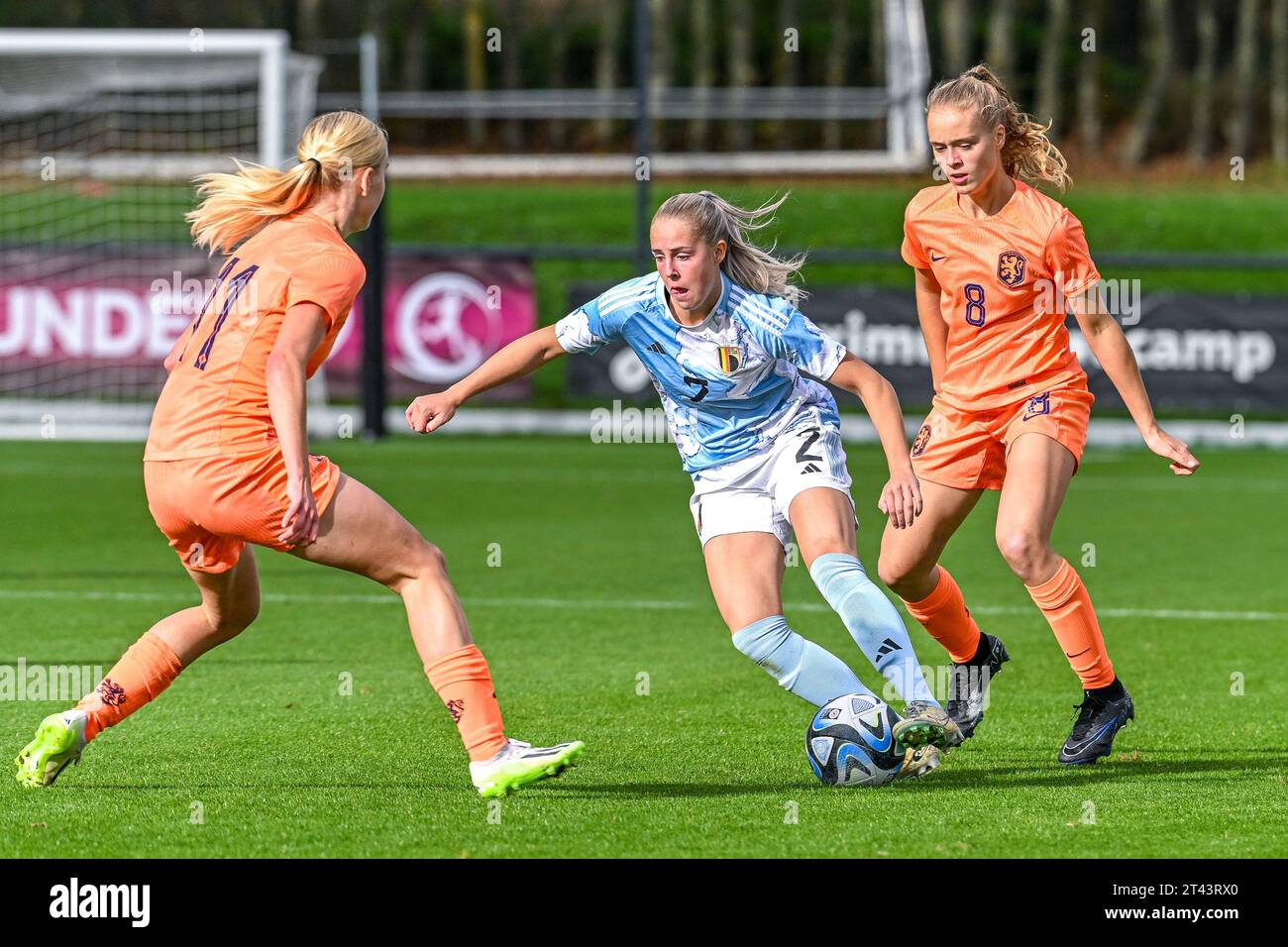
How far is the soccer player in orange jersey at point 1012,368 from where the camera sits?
19.5 ft

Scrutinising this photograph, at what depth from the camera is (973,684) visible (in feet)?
21.6

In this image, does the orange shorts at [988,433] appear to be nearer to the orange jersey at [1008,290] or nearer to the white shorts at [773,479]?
the orange jersey at [1008,290]

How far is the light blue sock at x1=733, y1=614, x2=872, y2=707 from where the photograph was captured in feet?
18.8

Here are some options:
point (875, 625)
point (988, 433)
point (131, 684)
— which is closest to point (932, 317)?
point (988, 433)

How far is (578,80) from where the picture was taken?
44.4 meters

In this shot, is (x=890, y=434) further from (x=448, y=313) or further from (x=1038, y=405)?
(x=448, y=313)

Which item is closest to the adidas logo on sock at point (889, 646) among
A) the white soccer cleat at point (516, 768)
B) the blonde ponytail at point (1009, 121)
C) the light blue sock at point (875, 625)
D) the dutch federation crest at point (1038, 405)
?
the light blue sock at point (875, 625)

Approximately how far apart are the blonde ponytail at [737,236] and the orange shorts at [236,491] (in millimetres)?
1260

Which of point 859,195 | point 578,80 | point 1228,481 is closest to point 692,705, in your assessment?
point 1228,481

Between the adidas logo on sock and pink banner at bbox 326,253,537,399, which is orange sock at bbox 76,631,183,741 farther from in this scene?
pink banner at bbox 326,253,537,399

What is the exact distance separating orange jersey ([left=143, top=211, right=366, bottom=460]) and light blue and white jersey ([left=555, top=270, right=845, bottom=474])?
899mm

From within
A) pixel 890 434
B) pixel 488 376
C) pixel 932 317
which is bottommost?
pixel 890 434

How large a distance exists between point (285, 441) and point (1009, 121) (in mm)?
2488
